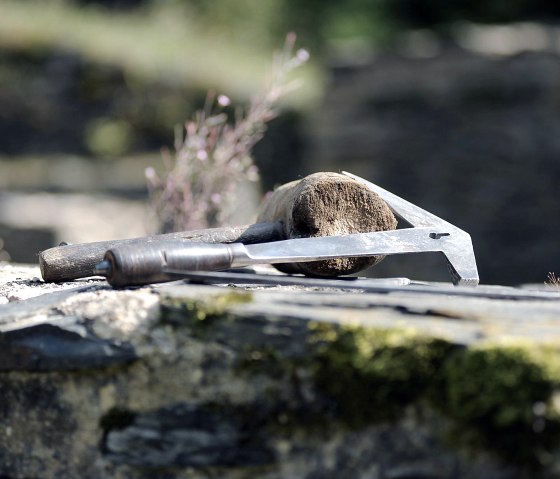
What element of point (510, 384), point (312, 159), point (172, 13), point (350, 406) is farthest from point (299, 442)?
point (172, 13)

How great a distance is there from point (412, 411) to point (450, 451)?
83 mm

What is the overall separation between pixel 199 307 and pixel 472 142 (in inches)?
290

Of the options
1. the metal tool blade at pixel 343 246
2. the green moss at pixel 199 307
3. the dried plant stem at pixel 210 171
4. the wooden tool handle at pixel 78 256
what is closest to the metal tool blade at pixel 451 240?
the metal tool blade at pixel 343 246

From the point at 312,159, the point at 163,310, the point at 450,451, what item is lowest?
the point at 450,451

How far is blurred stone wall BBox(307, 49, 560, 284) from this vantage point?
845cm

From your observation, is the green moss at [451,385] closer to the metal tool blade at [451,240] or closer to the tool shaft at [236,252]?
the tool shaft at [236,252]

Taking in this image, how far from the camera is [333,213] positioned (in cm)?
204

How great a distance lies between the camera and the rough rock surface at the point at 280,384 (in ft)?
4.33

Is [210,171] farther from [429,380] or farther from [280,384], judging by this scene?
[429,380]

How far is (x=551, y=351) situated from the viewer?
1300 mm

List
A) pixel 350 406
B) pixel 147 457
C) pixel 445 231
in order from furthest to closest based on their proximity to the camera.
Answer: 1. pixel 445 231
2. pixel 147 457
3. pixel 350 406

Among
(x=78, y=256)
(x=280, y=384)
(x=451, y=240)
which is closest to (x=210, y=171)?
(x=78, y=256)

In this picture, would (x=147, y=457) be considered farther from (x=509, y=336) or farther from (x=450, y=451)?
(x=509, y=336)

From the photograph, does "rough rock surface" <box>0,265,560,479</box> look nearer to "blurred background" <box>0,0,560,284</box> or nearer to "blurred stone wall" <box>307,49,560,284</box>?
"blurred background" <box>0,0,560,284</box>
